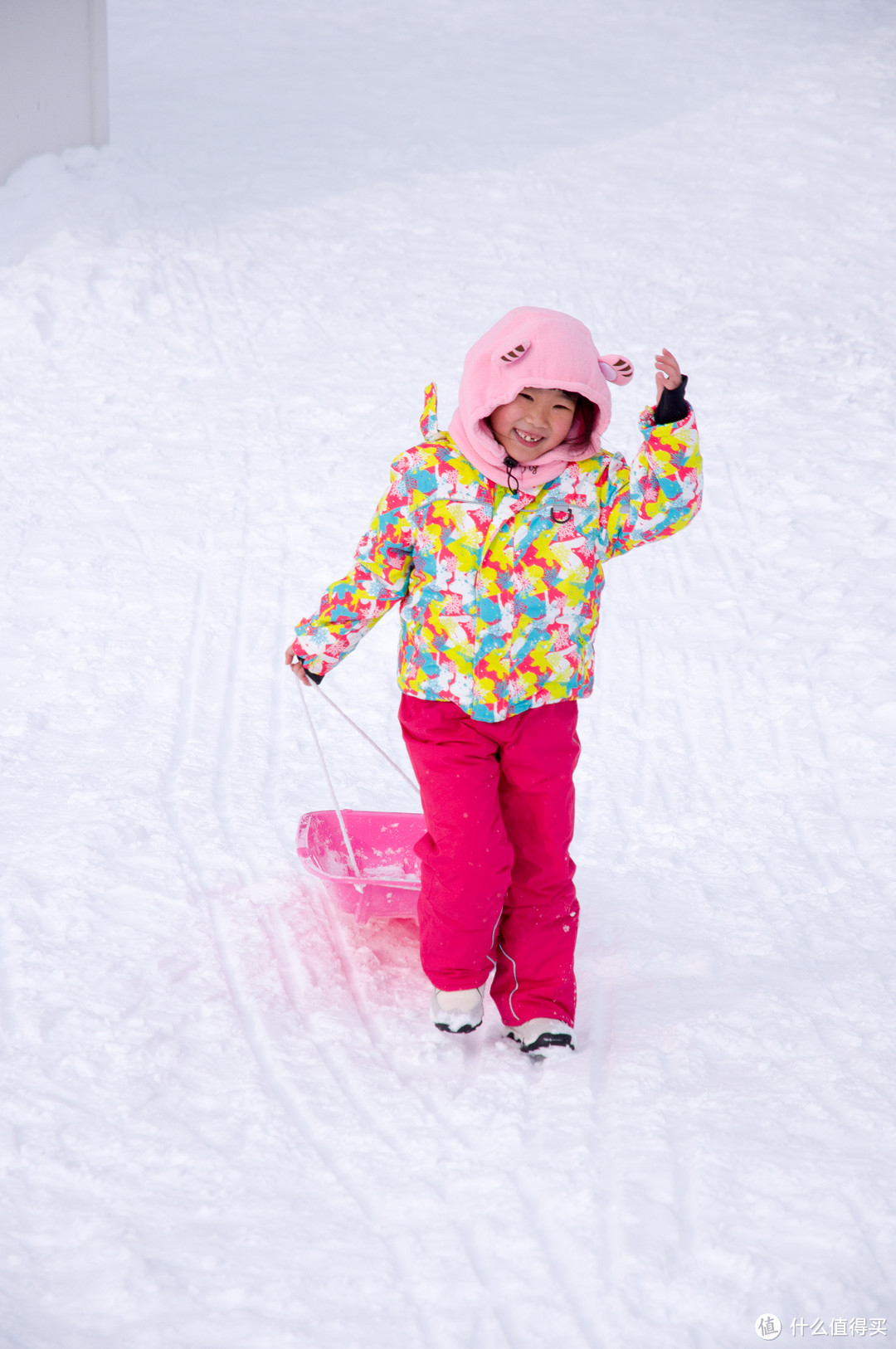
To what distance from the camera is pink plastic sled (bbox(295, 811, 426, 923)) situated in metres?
2.93

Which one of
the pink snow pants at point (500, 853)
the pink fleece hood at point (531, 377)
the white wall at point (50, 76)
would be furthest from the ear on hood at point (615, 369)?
the white wall at point (50, 76)

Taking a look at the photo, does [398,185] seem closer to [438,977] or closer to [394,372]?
[394,372]

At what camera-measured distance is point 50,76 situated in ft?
23.9

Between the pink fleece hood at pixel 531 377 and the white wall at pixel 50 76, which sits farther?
the white wall at pixel 50 76

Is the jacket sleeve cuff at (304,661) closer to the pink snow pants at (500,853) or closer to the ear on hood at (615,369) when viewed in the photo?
the pink snow pants at (500,853)

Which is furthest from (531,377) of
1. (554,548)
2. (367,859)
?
(367,859)

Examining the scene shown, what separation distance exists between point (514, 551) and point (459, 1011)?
3.23 feet

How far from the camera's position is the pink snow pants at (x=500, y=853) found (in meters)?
2.48

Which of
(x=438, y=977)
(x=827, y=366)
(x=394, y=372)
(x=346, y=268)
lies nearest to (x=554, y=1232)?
(x=438, y=977)

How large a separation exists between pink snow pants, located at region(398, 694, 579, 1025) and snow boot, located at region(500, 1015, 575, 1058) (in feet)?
0.05

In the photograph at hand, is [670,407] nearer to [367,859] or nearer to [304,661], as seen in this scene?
[304,661]

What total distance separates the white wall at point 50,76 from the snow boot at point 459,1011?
20.9ft

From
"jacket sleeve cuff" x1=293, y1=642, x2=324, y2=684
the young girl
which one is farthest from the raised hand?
"jacket sleeve cuff" x1=293, y1=642, x2=324, y2=684

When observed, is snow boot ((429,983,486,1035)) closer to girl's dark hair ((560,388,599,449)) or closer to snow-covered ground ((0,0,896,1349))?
snow-covered ground ((0,0,896,1349))
